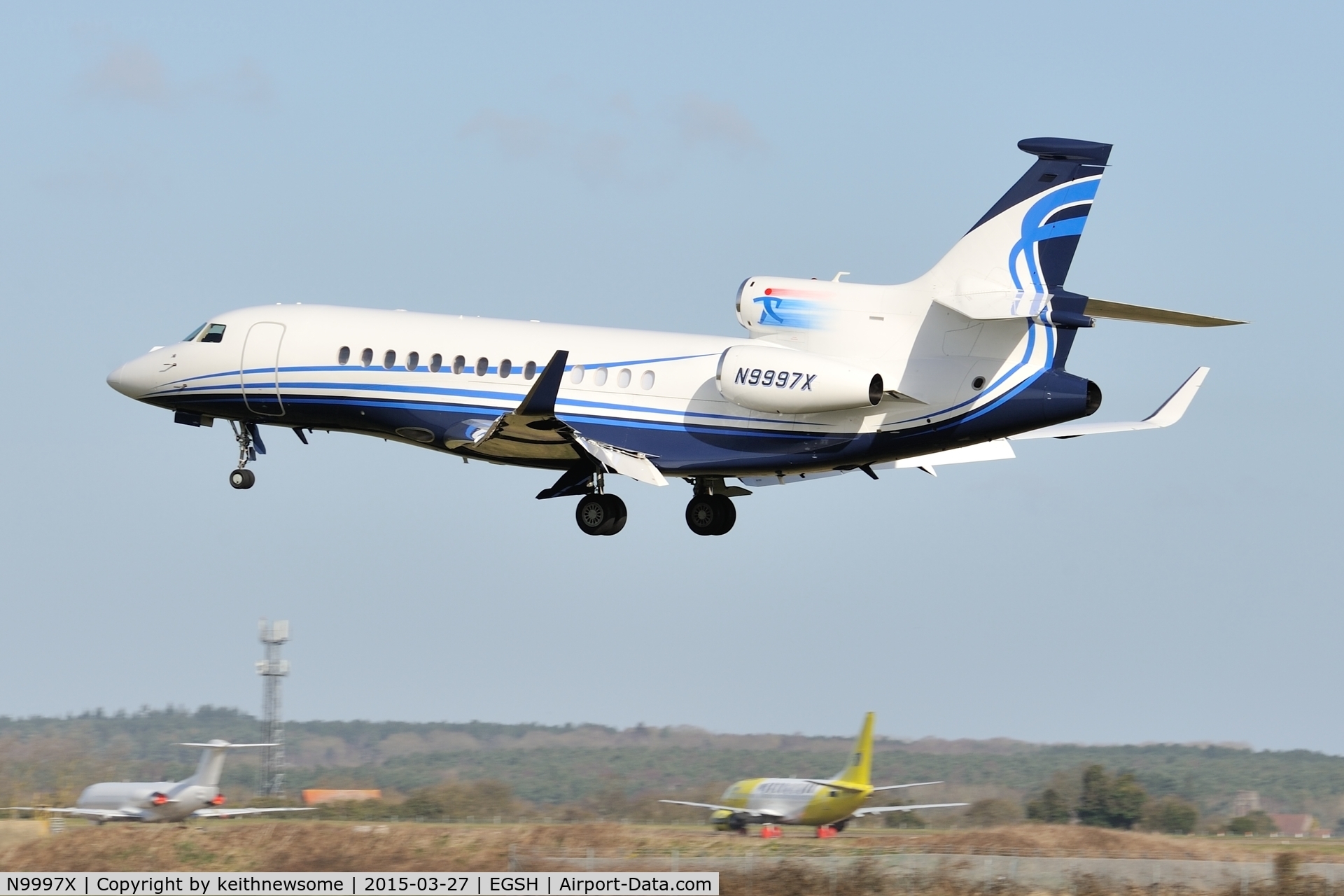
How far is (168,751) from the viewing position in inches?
1738

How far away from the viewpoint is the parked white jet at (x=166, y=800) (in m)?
35.4

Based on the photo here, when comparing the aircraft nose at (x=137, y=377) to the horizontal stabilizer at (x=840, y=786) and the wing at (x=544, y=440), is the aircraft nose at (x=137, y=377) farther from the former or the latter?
the horizontal stabilizer at (x=840, y=786)

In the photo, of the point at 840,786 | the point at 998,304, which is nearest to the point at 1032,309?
the point at 998,304

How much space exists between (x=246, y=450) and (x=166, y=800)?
6.75 meters

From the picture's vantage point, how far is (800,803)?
35.9m

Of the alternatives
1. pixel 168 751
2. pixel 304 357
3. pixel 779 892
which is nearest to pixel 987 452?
pixel 779 892

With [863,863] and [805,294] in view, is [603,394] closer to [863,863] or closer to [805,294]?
[805,294]

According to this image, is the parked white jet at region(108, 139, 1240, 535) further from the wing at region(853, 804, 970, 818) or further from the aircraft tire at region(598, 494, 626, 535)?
the wing at region(853, 804, 970, 818)

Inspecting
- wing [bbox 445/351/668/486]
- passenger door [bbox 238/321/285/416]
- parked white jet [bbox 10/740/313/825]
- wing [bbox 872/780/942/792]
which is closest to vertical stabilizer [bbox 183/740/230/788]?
parked white jet [bbox 10/740/313/825]

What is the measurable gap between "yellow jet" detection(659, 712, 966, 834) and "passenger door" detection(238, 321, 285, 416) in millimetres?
10340

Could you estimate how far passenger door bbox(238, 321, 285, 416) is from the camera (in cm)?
3569

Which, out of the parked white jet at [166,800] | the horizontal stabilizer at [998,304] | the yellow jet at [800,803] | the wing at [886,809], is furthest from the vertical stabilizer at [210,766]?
the horizontal stabilizer at [998,304]

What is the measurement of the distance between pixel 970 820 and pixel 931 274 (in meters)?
10.5

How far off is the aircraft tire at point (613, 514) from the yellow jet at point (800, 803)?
5199 mm
